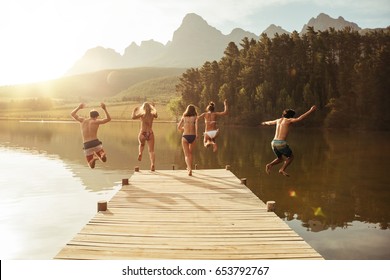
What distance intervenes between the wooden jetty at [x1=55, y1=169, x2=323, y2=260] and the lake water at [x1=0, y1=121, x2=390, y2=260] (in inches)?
145

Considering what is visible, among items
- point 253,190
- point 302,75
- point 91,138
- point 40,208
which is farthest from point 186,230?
point 302,75

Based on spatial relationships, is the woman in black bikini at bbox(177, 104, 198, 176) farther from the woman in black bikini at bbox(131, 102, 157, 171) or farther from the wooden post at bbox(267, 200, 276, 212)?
the wooden post at bbox(267, 200, 276, 212)

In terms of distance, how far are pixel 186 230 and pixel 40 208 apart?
12.2 meters

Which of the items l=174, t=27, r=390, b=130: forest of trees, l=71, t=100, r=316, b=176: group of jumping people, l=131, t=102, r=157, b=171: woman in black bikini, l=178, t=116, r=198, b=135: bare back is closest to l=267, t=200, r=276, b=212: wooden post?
l=71, t=100, r=316, b=176: group of jumping people

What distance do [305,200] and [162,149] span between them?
26427 mm

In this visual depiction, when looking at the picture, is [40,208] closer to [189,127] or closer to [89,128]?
[189,127]

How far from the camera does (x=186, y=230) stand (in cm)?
1007

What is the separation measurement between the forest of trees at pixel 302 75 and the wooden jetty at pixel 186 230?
63.7 meters

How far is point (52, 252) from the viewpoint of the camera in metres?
13.8

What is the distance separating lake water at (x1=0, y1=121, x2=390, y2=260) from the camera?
49.3ft

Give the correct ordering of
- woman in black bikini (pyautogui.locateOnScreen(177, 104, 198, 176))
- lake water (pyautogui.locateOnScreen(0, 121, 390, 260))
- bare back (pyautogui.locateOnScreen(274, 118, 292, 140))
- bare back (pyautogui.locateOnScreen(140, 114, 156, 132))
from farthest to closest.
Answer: bare back (pyautogui.locateOnScreen(140, 114, 156, 132)) < woman in black bikini (pyautogui.locateOnScreen(177, 104, 198, 176)) < lake water (pyautogui.locateOnScreen(0, 121, 390, 260)) < bare back (pyautogui.locateOnScreen(274, 118, 292, 140))

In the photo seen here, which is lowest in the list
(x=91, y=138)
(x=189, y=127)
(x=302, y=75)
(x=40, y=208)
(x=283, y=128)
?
(x=40, y=208)

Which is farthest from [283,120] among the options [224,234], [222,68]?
[222,68]
